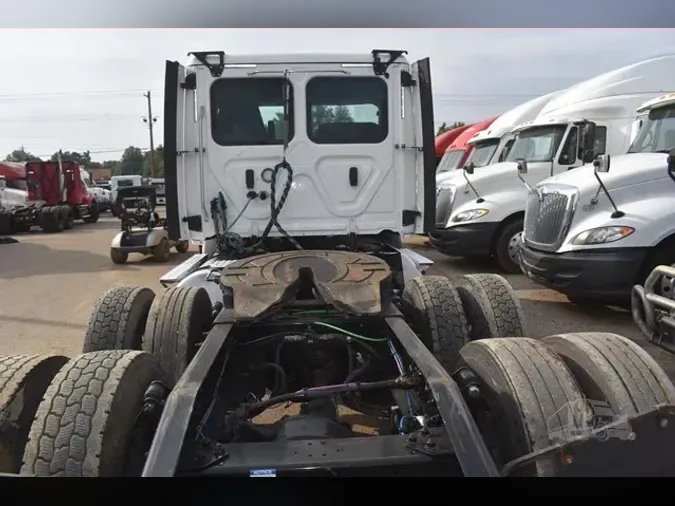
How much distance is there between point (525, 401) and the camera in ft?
7.60

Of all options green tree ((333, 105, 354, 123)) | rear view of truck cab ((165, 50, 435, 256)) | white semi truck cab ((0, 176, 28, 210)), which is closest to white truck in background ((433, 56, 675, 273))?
rear view of truck cab ((165, 50, 435, 256))

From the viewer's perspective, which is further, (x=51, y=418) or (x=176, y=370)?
(x=176, y=370)

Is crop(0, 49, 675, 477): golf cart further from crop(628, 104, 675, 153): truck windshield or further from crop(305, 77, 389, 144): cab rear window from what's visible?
crop(628, 104, 675, 153): truck windshield

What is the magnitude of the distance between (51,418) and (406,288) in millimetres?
2620

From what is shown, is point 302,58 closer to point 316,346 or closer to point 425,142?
point 425,142

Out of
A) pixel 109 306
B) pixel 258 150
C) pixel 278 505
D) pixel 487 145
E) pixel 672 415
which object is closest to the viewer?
pixel 278 505

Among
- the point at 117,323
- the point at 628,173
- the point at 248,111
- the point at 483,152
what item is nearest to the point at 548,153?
the point at 483,152

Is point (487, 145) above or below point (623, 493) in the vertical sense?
above

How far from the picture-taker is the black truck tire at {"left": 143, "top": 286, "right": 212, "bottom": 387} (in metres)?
3.75

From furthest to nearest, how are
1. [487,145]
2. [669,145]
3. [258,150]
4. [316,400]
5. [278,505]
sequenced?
[487,145] < [669,145] < [258,150] < [316,400] < [278,505]

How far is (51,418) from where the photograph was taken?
2.19 meters

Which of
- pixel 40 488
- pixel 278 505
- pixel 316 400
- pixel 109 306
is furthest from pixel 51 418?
pixel 109 306

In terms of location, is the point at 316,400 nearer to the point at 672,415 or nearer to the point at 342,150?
the point at 672,415

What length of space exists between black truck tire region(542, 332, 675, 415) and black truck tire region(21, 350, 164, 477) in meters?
1.84
